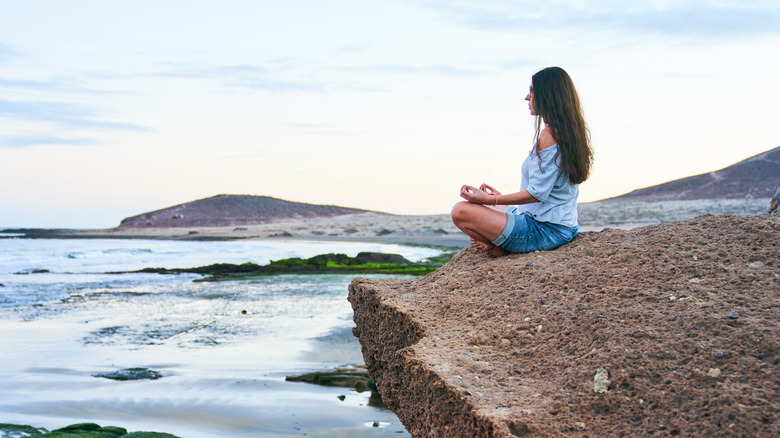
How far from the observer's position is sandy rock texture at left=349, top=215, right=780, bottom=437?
2.66m

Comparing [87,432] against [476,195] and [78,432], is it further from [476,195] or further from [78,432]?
[476,195]

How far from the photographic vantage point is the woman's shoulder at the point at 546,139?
14.9 ft

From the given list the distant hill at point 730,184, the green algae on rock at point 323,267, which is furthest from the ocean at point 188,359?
the distant hill at point 730,184

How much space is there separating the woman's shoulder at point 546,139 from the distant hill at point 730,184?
38.8 metres

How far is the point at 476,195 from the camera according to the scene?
4535mm

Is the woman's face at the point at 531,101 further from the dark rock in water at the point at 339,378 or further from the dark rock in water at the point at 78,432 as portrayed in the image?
the dark rock in water at the point at 78,432

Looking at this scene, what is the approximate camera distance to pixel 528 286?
157 inches

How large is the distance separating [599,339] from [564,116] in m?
1.87

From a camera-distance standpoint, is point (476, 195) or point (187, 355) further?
point (187, 355)

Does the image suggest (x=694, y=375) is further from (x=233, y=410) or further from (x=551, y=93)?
(x=233, y=410)

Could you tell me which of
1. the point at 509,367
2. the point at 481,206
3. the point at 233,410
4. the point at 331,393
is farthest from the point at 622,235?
the point at 233,410

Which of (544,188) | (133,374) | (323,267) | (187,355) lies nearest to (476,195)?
(544,188)

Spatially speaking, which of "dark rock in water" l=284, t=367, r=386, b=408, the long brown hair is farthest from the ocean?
the long brown hair

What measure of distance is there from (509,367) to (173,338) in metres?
6.00
